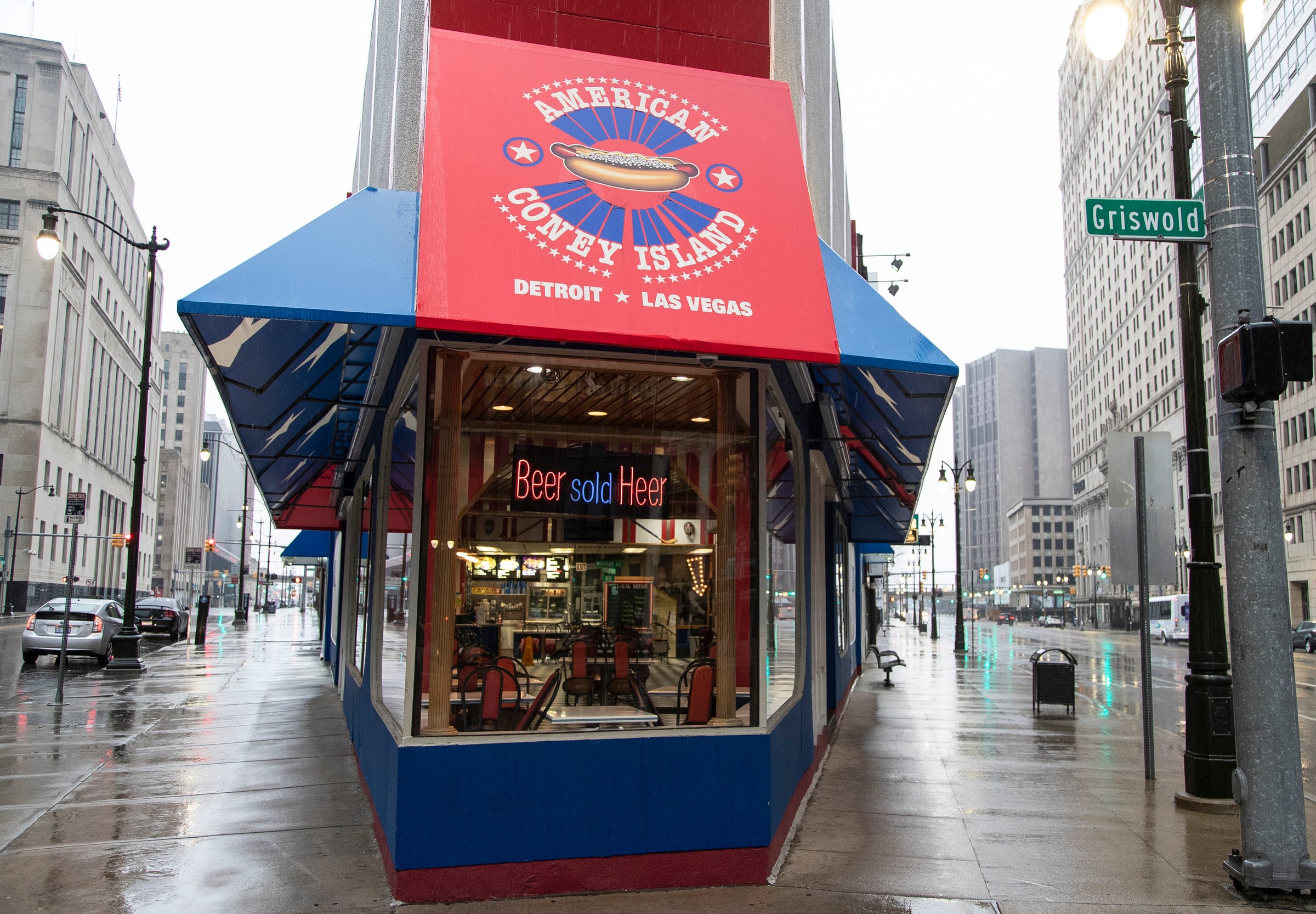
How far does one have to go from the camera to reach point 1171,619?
63906 millimetres

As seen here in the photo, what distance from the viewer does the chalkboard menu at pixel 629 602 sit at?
769 centimetres

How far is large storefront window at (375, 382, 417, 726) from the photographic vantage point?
673cm

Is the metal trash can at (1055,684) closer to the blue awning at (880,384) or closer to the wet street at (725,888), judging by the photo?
the wet street at (725,888)

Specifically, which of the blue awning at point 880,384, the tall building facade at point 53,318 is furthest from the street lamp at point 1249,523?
the tall building facade at point 53,318

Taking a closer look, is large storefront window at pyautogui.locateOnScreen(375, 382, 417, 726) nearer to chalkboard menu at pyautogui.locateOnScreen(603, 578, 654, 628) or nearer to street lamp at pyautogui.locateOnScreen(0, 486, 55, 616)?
chalkboard menu at pyautogui.locateOnScreen(603, 578, 654, 628)

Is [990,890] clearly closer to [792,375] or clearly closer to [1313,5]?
[792,375]

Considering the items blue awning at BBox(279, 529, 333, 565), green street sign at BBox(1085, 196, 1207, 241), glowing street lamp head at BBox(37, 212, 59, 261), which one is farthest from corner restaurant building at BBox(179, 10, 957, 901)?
blue awning at BBox(279, 529, 333, 565)

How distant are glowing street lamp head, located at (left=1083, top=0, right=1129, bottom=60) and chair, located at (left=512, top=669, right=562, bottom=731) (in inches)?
245

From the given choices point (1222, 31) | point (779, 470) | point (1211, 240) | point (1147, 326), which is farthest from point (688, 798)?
point (1147, 326)

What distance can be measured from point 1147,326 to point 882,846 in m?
107

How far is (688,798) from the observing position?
20.9ft

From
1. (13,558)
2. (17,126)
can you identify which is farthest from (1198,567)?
(17,126)

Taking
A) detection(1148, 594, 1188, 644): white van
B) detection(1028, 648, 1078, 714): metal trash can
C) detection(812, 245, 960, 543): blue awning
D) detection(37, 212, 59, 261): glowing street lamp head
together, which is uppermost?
detection(37, 212, 59, 261): glowing street lamp head

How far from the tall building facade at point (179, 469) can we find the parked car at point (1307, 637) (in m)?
115
